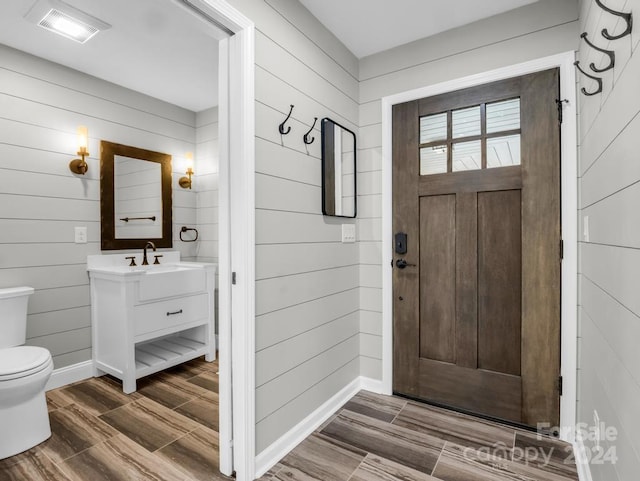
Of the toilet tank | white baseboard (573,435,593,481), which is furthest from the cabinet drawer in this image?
white baseboard (573,435,593,481)

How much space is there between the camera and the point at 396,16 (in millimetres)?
2080

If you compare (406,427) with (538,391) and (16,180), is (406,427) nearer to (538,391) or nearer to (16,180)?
(538,391)

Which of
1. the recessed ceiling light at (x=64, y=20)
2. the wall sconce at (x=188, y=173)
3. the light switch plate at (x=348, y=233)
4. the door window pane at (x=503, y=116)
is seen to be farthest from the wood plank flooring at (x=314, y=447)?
the recessed ceiling light at (x=64, y=20)

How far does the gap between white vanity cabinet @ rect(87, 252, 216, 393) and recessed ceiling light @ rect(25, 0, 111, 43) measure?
159 cm

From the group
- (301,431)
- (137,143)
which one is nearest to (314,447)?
(301,431)

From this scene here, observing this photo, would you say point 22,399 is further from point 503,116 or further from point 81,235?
point 503,116

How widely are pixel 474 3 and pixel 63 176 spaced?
9.98ft

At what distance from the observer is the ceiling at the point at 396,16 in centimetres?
197

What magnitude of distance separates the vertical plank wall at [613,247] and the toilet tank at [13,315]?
306 cm

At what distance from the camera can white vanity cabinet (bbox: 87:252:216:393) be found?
2.52 metres

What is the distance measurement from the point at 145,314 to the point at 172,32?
1998 millimetres

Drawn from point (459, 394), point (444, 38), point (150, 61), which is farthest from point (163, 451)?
point (444, 38)

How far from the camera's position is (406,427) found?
2.04m

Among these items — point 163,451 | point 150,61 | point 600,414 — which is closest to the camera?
point 600,414
